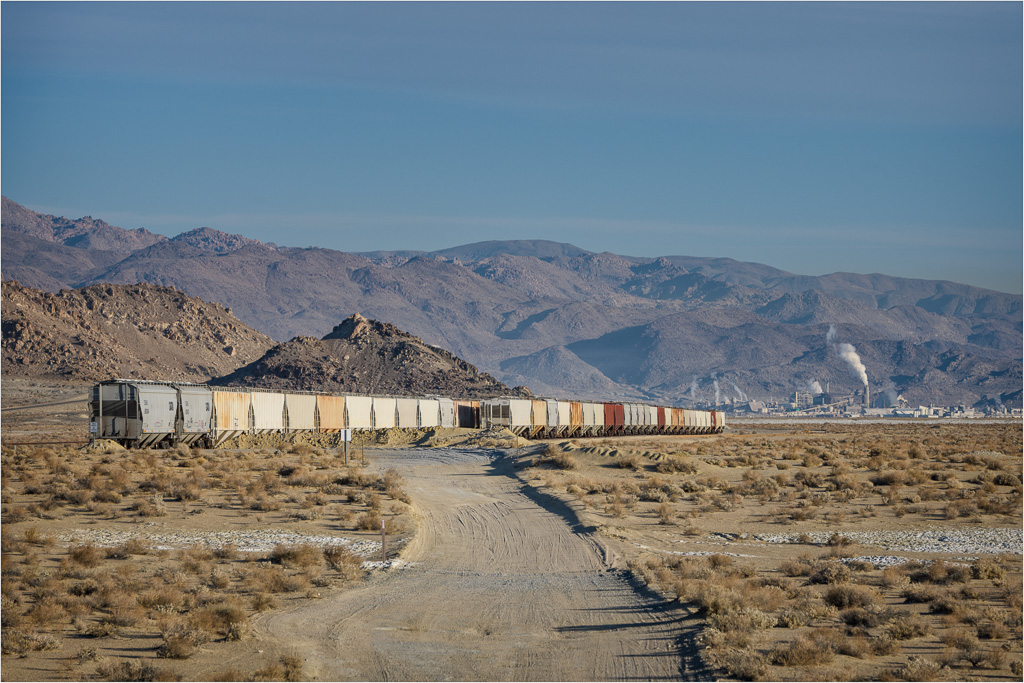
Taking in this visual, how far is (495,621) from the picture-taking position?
17.4 m

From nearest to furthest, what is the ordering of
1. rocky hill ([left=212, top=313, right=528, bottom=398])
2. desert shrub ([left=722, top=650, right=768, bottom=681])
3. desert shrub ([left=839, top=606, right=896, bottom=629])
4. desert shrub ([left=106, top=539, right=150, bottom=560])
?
1. desert shrub ([left=722, top=650, right=768, bottom=681])
2. desert shrub ([left=839, top=606, right=896, bottom=629])
3. desert shrub ([left=106, top=539, right=150, bottom=560])
4. rocky hill ([left=212, top=313, right=528, bottom=398])

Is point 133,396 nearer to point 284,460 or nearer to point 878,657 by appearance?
point 284,460

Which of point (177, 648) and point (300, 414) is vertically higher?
point (300, 414)

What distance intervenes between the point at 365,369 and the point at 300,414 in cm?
9027

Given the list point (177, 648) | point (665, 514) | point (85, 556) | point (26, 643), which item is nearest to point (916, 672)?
point (177, 648)

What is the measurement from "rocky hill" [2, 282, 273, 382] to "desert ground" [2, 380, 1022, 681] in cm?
11750

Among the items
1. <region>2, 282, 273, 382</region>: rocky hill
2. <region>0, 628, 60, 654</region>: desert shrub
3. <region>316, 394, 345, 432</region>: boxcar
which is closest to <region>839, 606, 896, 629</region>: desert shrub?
<region>0, 628, 60, 654</region>: desert shrub

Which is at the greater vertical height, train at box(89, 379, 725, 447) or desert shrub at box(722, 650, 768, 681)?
train at box(89, 379, 725, 447)

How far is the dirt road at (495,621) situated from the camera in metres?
14.7

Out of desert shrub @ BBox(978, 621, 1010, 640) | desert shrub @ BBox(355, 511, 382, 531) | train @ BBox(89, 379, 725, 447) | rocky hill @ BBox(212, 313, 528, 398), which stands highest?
rocky hill @ BBox(212, 313, 528, 398)

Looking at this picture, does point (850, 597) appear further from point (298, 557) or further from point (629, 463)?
point (629, 463)

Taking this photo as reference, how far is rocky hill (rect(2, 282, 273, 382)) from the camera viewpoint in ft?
474

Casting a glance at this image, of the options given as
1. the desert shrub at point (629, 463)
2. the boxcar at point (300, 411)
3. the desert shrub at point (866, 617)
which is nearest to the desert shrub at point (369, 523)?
the desert shrub at point (866, 617)

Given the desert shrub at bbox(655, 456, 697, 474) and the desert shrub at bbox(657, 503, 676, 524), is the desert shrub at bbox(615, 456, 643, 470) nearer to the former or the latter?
the desert shrub at bbox(655, 456, 697, 474)
